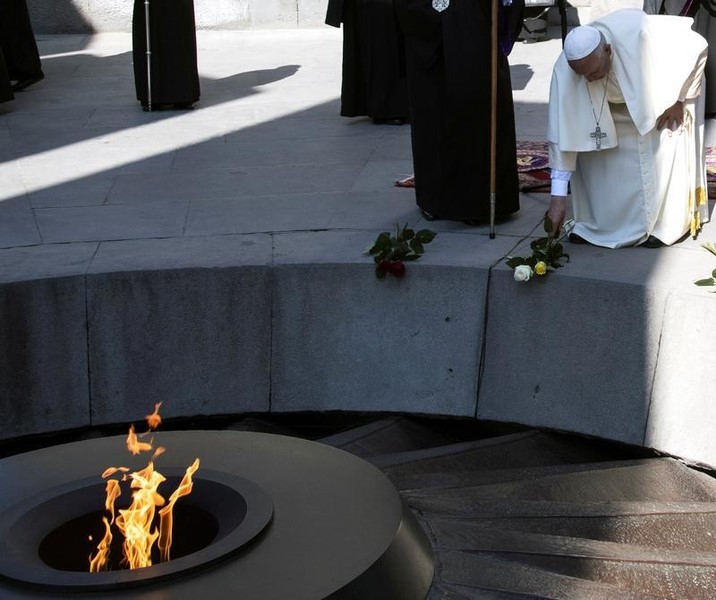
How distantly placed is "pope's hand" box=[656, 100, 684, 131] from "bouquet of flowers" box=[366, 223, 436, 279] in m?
1.15

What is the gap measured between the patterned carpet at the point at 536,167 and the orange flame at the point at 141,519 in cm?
345

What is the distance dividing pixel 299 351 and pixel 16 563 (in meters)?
2.45

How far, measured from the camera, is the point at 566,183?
17.7 feet

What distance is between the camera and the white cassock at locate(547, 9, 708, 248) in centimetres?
522

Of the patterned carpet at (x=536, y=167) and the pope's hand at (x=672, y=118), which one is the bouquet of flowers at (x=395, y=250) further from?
the patterned carpet at (x=536, y=167)

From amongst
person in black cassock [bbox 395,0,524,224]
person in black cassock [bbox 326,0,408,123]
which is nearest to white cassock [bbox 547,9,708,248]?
person in black cassock [bbox 395,0,524,224]

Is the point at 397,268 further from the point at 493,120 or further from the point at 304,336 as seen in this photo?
the point at 493,120

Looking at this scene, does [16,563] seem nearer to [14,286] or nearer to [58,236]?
[14,286]

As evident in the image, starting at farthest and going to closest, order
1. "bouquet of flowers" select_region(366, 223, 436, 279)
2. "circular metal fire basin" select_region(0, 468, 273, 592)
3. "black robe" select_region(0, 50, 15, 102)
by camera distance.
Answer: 1. "black robe" select_region(0, 50, 15, 102)
2. "bouquet of flowers" select_region(366, 223, 436, 279)
3. "circular metal fire basin" select_region(0, 468, 273, 592)

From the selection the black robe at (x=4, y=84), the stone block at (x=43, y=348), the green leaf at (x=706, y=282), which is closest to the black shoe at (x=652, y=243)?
the green leaf at (x=706, y=282)

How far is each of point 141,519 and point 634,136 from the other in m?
3.02

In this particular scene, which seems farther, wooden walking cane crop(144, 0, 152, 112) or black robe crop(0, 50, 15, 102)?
black robe crop(0, 50, 15, 102)

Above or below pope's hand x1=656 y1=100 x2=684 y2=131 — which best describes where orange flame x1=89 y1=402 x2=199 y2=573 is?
below

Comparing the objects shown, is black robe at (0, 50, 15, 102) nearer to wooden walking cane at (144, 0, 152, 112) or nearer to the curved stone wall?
wooden walking cane at (144, 0, 152, 112)
